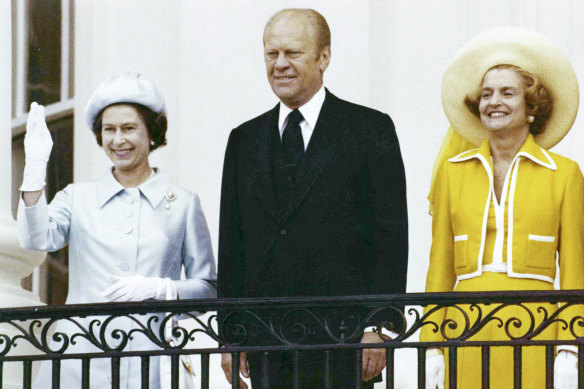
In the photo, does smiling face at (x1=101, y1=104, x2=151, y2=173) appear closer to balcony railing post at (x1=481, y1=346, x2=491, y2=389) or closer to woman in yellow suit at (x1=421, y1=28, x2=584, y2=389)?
woman in yellow suit at (x1=421, y1=28, x2=584, y2=389)

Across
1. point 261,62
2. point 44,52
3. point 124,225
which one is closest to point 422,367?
point 124,225

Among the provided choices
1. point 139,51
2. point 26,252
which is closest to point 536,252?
point 26,252

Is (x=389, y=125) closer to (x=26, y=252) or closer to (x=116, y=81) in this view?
(x=116, y=81)

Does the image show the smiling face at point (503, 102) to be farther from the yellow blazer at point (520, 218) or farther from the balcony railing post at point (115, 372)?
the balcony railing post at point (115, 372)

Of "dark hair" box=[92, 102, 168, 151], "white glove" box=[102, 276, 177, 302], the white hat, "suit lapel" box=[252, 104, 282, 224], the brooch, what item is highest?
the white hat

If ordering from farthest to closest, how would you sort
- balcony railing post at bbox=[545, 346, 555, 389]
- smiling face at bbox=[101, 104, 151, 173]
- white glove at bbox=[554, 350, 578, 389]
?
smiling face at bbox=[101, 104, 151, 173]
white glove at bbox=[554, 350, 578, 389]
balcony railing post at bbox=[545, 346, 555, 389]

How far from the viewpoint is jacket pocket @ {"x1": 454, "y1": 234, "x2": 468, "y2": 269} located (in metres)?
7.48

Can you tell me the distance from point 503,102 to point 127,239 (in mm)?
1644

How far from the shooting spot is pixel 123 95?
26.0 ft

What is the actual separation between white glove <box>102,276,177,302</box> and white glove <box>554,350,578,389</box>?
1565 mm

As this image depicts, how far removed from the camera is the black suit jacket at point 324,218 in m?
7.45

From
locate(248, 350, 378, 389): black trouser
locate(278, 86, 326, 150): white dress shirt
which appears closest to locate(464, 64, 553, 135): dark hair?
locate(278, 86, 326, 150): white dress shirt

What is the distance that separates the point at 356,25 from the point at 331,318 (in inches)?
112

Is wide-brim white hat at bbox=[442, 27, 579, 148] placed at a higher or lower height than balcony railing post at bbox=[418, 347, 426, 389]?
higher
